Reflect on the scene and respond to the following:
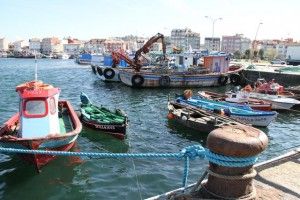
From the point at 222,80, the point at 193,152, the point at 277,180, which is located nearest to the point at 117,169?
the point at 277,180

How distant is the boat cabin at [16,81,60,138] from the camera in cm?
1306

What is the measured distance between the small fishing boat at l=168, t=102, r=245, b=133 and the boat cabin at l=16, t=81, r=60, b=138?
8410 millimetres

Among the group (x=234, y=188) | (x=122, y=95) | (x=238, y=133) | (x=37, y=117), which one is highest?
(x=238, y=133)

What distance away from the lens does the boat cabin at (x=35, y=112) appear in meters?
13.1

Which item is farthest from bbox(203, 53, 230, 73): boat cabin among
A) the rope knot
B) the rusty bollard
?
the rusty bollard

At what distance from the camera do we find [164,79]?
42.8m

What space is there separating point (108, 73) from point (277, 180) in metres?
43.5

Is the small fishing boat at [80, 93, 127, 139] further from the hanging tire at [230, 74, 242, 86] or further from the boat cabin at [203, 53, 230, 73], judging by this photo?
the hanging tire at [230, 74, 242, 86]

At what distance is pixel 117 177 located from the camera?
43.9 feet

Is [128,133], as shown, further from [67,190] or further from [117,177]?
[67,190]

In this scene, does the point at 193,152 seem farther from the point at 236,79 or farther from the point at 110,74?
the point at 236,79

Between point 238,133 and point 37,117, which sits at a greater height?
point 238,133

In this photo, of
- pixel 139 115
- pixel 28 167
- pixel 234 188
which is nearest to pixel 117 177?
pixel 28 167

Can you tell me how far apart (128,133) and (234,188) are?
16.1 metres
